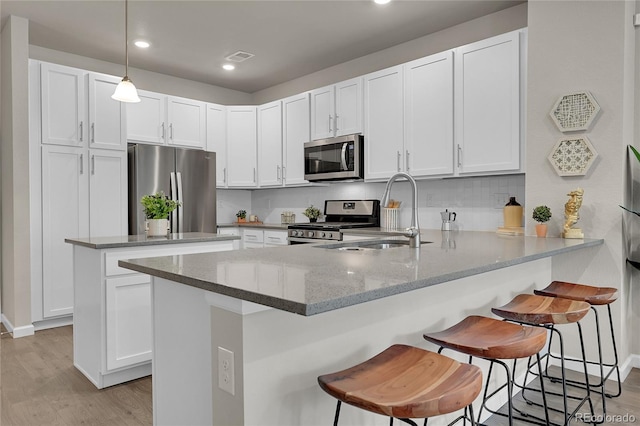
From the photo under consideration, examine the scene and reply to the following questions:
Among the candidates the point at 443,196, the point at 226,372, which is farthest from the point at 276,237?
the point at 226,372

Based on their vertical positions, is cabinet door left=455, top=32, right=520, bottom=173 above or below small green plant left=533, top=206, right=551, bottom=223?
above

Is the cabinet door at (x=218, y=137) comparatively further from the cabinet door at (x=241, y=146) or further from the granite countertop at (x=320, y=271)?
the granite countertop at (x=320, y=271)

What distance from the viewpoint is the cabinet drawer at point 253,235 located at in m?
4.90

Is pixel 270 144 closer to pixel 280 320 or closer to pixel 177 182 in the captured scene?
pixel 177 182

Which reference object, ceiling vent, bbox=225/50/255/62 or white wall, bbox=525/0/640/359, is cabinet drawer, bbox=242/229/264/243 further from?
white wall, bbox=525/0/640/359

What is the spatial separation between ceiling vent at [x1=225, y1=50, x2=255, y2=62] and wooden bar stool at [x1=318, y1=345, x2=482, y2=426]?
155 inches

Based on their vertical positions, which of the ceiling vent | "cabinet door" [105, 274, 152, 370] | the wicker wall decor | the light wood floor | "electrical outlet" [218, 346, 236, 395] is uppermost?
the ceiling vent

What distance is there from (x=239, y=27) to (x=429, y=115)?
1895 millimetres

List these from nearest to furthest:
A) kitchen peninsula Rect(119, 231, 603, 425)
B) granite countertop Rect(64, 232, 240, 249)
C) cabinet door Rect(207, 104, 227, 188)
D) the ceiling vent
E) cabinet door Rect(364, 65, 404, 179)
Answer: kitchen peninsula Rect(119, 231, 603, 425) → granite countertop Rect(64, 232, 240, 249) → cabinet door Rect(364, 65, 404, 179) → the ceiling vent → cabinet door Rect(207, 104, 227, 188)

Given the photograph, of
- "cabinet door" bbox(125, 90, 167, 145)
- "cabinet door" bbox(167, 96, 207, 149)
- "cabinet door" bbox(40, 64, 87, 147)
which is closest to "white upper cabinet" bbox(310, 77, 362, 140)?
"cabinet door" bbox(167, 96, 207, 149)

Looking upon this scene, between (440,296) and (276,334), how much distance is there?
937 millimetres

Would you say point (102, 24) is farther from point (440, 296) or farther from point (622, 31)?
point (622, 31)

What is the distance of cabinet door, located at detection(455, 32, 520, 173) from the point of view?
3150 mm

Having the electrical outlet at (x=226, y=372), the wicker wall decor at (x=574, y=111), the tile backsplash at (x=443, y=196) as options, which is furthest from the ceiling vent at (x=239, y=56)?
the electrical outlet at (x=226, y=372)
